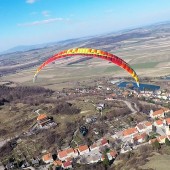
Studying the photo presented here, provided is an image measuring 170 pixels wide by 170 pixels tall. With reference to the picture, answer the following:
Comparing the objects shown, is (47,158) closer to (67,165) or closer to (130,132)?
(67,165)

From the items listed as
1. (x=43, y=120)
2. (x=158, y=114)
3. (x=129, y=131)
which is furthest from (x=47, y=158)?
(x=158, y=114)

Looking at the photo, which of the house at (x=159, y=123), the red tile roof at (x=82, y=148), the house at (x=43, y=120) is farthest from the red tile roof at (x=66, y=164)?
the house at (x=159, y=123)

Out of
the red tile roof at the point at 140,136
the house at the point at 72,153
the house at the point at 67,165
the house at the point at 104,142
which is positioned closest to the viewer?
the house at the point at 67,165

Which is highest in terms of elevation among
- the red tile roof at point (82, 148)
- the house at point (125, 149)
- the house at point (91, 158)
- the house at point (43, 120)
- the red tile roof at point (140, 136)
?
the house at point (43, 120)

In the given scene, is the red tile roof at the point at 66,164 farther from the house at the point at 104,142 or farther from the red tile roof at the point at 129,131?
the red tile roof at the point at 129,131

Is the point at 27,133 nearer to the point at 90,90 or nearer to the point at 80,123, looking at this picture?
the point at 80,123

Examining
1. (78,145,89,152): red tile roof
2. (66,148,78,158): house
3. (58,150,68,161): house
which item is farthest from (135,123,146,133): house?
(58,150,68,161): house

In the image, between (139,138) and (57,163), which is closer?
(57,163)

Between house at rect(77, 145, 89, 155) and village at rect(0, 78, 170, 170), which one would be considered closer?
village at rect(0, 78, 170, 170)

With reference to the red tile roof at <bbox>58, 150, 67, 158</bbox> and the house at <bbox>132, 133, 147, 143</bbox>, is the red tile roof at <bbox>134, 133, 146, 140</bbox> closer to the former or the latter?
the house at <bbox>132, 133, 147, 143</bbox>

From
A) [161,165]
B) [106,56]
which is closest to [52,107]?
[161,165]

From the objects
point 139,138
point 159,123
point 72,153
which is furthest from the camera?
point 159,123
